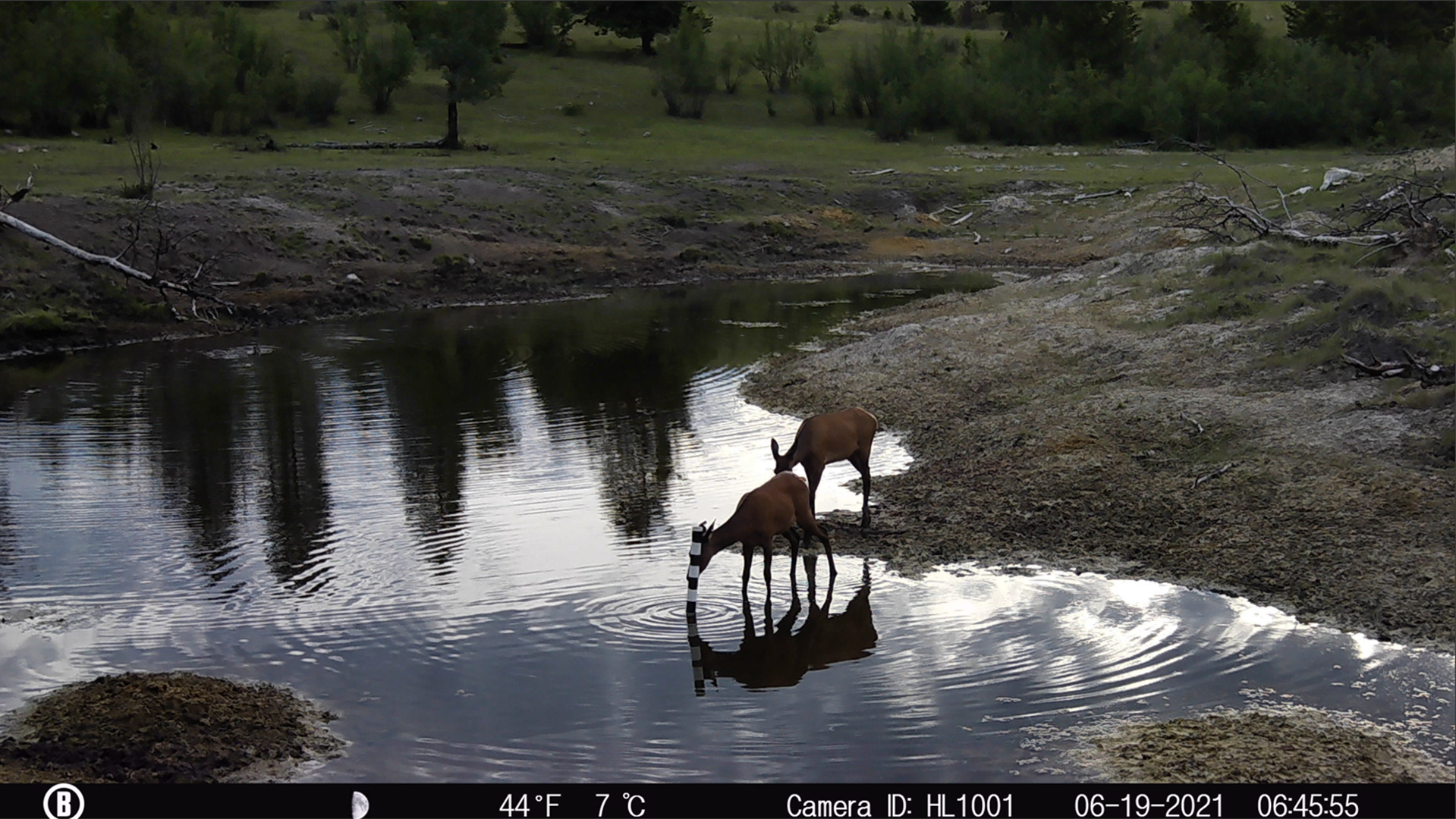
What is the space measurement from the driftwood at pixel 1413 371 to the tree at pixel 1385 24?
64902 mm

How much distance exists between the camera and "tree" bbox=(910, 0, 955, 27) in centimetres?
9588

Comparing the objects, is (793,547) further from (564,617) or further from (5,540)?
(5,540)

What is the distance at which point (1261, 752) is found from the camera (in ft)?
30.1

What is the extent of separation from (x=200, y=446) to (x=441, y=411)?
395cm

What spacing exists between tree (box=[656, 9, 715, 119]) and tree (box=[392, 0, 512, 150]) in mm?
11747

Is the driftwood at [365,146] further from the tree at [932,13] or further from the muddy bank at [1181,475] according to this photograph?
the tree at [932,13]

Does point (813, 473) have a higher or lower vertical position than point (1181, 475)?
higher

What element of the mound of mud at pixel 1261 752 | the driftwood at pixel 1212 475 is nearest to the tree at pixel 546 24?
the driftwood at pixel 1212 475

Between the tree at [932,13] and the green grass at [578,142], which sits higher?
the tree at [932,13]

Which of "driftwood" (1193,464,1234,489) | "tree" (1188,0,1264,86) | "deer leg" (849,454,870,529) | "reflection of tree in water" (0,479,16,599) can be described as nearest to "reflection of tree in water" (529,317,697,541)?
"deer leg" (849,454,870,529)

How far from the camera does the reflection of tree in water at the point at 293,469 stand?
1512 cm

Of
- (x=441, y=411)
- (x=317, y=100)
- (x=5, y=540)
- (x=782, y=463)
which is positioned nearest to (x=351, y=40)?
(x=317, y=100)

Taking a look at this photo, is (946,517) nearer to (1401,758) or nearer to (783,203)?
(1401,758)
